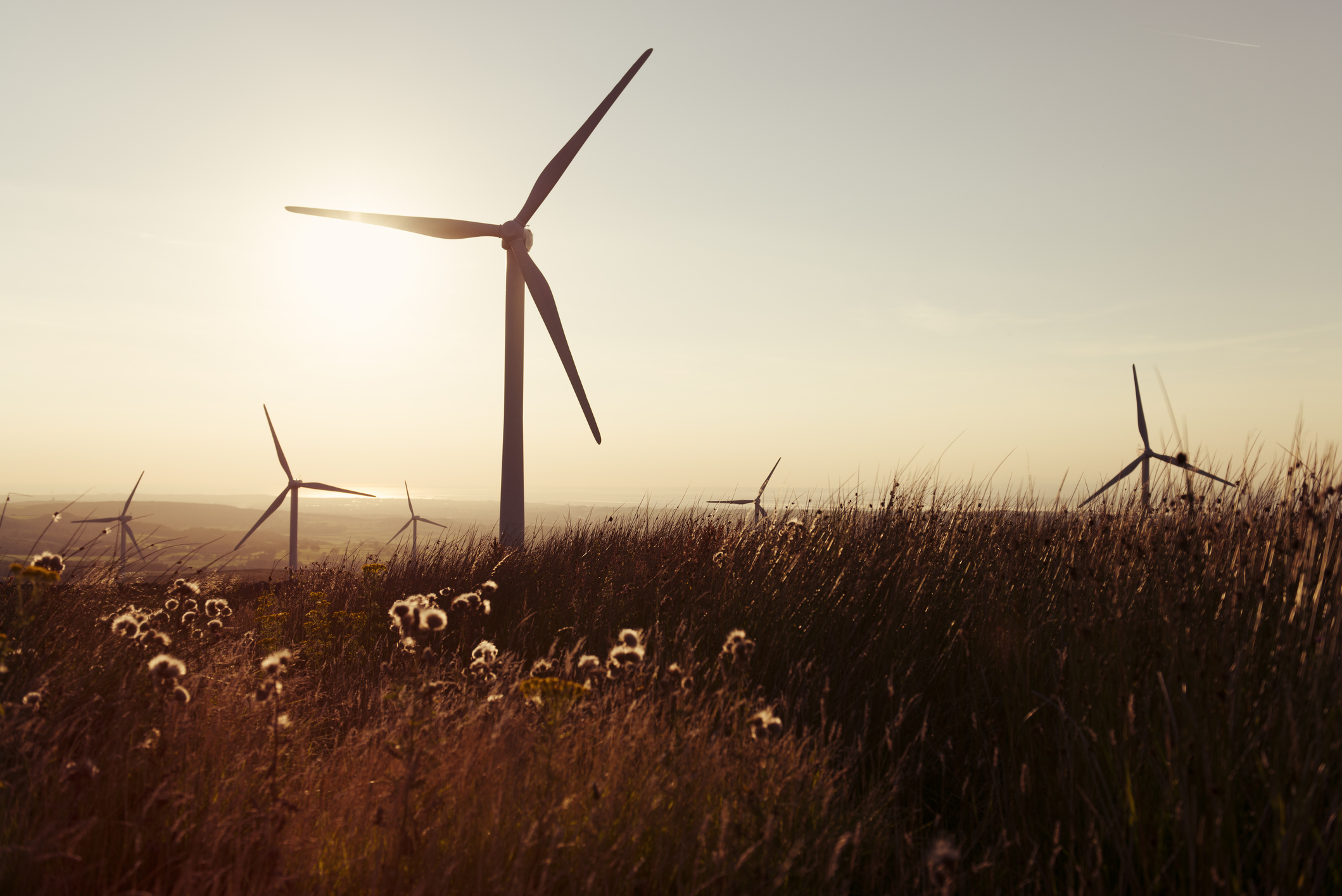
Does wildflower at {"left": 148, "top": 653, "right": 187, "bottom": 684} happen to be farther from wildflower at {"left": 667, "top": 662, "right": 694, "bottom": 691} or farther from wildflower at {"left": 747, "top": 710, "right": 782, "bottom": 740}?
wildflower at {"left": 747, "top": 710, "right": 782, "bottom": 740}

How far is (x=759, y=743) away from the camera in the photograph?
13.0 feet

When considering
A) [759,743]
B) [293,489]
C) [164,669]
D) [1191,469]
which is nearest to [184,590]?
[164,669]

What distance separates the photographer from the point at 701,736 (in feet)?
12.2

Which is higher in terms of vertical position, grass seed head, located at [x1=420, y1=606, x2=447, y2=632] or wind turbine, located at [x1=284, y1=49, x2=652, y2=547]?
wind turbine, located at [x1=284, y1=49, x2=652, y2=547]

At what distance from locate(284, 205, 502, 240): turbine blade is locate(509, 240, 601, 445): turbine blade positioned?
1078 mm

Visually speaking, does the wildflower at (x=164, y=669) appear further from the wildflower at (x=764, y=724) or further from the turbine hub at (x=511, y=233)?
the turbine hub at (x=511, y=233)

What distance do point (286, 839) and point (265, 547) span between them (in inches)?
7970

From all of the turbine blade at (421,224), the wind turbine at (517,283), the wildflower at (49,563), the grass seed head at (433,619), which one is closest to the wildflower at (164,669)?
the grass seed head at (433,619)

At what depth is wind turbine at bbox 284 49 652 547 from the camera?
1798cm

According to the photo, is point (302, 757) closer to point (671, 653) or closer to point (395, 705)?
point (395, 705)

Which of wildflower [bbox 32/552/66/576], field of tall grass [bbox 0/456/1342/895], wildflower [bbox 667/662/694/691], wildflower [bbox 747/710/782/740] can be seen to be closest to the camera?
field of tall grass [bbox 0/456/1342/895]

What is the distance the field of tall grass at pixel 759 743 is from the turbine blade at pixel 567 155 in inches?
491

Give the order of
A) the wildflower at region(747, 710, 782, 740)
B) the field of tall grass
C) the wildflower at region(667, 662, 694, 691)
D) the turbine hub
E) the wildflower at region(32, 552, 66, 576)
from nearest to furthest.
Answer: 1. the field of tall grass
2. the wildflower at region(747, 710, 782, 740)
3. the wildflower at region(667, 662, 694, 691)
4. the wildflower at region(32, 552, 66, 576)
5. the turbine hub

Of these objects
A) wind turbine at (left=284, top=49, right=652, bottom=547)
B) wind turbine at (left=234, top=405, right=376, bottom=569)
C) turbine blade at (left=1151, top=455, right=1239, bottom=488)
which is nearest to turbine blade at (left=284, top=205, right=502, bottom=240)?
wind turbine at (left=284, top=49, right=652, bottom=547)
